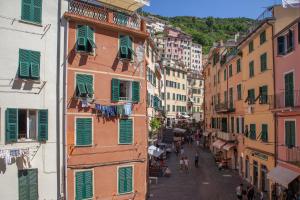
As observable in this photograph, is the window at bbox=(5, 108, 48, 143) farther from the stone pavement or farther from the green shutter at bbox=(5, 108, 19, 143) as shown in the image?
the stone pavement

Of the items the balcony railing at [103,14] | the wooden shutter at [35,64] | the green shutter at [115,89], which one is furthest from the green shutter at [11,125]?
the balcony railing at [103,14]

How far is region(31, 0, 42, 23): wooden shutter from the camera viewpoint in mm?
23391

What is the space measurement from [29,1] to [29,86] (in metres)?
4.66

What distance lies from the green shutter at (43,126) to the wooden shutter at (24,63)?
7.59 ft

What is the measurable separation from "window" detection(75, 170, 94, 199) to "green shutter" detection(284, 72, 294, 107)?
1450 cm

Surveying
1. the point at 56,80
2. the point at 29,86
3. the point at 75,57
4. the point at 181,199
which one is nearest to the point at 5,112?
the point at 29,86

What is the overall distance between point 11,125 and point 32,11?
6399 millimetres

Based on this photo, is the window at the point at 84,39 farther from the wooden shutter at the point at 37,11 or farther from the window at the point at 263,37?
the window at the point at 263,37

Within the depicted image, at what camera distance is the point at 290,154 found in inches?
1164

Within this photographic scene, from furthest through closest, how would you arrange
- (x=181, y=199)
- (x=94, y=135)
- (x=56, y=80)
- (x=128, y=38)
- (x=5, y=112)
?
(x=181, y=199) < (x=128, y=38) < (x=94, y=135) < (x=56, y=80) < (x=5, y=112)

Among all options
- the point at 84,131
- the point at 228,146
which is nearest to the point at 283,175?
the point at 84,131

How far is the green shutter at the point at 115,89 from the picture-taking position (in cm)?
2736

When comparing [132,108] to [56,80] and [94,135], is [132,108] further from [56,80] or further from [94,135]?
[56,80]

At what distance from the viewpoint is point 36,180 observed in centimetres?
2331
